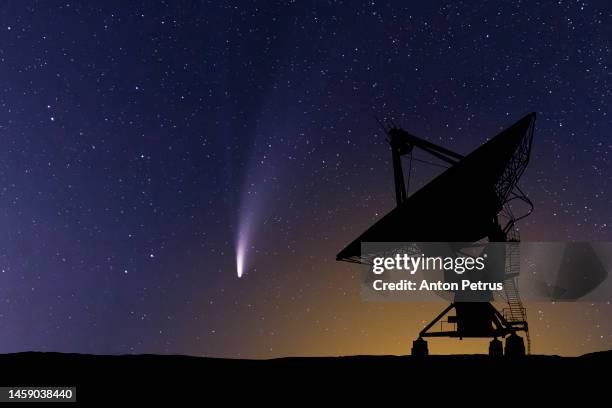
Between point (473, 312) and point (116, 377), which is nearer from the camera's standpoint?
point (116, 377)

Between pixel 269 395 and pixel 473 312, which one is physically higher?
pixel 473 312

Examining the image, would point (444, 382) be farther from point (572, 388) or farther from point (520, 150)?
point (520, 150)

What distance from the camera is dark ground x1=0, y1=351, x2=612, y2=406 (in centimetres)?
828

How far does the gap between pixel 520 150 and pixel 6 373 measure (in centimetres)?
1529

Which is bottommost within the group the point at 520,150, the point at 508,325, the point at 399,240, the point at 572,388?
the point at 572,388

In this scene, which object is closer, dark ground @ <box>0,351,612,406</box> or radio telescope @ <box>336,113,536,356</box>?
dark ground @ <box>0,351,612,406</box>

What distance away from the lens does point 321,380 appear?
9.38 meters

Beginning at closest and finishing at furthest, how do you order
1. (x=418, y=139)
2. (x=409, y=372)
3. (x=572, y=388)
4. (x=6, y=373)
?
(x=572, y=388), (x=409, y=372), (x=6, y=373), (x=418, y=139)

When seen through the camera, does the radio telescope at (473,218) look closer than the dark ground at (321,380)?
No

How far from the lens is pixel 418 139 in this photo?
2308 cm

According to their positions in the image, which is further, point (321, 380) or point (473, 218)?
point (473, 218)

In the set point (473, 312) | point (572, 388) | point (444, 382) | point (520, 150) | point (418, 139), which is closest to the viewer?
point (572, 388)

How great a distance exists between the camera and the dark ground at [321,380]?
8281mm

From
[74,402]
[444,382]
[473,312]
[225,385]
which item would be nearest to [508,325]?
[473,312]
